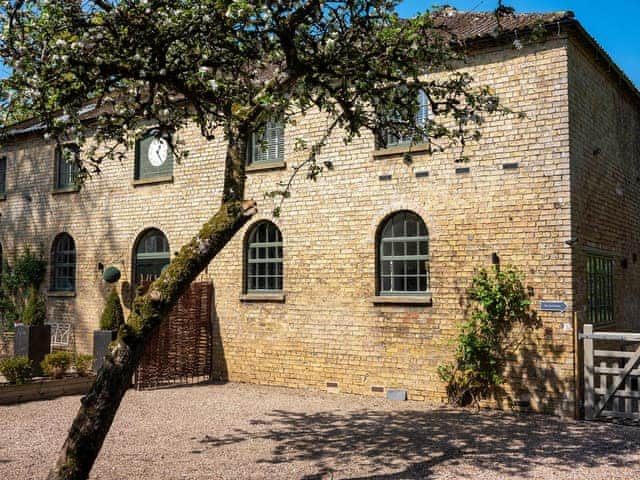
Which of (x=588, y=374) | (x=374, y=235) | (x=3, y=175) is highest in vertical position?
(x=3, y=175)

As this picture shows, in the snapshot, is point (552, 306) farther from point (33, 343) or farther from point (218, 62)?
point (33, 343)

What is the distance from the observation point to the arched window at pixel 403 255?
11.5 meters

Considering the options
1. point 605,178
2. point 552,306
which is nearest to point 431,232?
point 552,306

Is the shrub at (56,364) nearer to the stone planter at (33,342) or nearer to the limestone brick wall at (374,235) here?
the stone planter at (33,342)

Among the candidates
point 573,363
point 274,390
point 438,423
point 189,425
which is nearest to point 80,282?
point 274,390

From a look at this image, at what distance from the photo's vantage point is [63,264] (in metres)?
17.5

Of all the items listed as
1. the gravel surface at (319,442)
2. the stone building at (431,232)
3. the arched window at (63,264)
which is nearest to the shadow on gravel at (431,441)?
the gravel surface at (319,442)

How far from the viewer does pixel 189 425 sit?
30.8 feet

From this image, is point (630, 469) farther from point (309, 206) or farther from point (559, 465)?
point (309, 206)

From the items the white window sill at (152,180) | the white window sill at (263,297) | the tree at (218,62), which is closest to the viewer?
the tree at (218,62)

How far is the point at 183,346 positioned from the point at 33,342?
3.18m

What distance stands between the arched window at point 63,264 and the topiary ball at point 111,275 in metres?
2.14

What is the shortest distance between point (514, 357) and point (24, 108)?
7.91 m

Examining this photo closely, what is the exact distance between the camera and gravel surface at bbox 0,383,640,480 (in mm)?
6961
